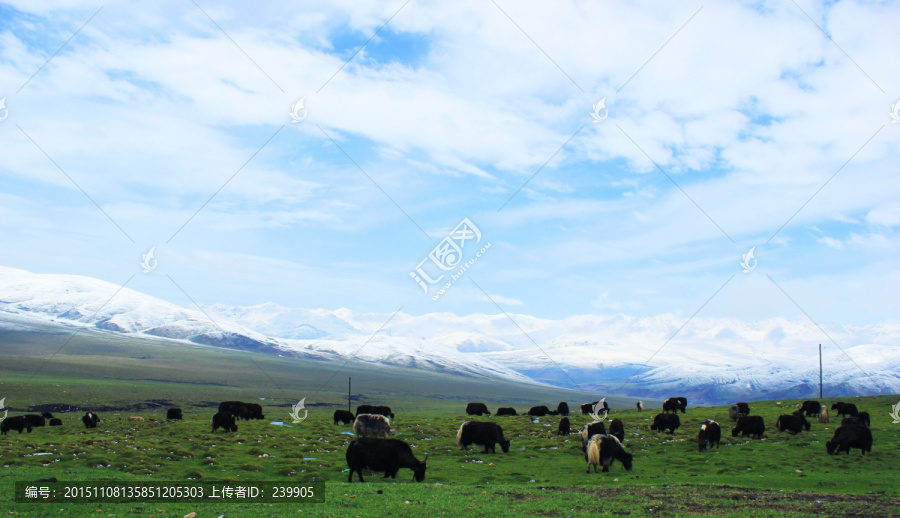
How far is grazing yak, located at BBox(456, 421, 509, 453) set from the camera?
100ft

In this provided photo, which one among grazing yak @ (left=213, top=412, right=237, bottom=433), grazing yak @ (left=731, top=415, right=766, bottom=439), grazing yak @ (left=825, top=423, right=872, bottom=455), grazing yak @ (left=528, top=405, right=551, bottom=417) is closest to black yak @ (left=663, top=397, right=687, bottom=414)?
grazing yak @ (left=528, top=405, right=551, bottom=417)

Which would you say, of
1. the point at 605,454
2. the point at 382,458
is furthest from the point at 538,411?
the point at 382,458

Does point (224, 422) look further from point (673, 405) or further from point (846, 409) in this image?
point (846, 409)

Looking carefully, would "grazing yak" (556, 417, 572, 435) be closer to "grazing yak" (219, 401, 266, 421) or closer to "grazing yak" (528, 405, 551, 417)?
"grazing yak" (528, 405, 551, 417)

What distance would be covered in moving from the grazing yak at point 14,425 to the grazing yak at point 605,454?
1421 inches

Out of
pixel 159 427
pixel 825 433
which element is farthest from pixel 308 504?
pixel 825 433

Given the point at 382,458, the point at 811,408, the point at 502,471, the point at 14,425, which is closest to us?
the point at 382,458

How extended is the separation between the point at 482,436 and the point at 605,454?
7280 millimetres

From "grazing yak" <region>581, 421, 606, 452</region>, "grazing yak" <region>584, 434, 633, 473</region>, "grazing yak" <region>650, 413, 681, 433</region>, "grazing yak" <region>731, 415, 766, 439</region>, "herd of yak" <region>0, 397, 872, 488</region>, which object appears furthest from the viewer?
"grazing yak" <region>650, 413, 681, 433</region>

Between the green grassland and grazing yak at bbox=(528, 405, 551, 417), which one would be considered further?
grazing yak at bbox=(528, 405, 551, 417)

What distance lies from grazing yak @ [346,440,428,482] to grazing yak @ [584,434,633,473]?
7.62 metres

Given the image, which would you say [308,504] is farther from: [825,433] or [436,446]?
[825,433]

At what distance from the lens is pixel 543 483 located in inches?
858

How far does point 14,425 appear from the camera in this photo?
38.8 m
